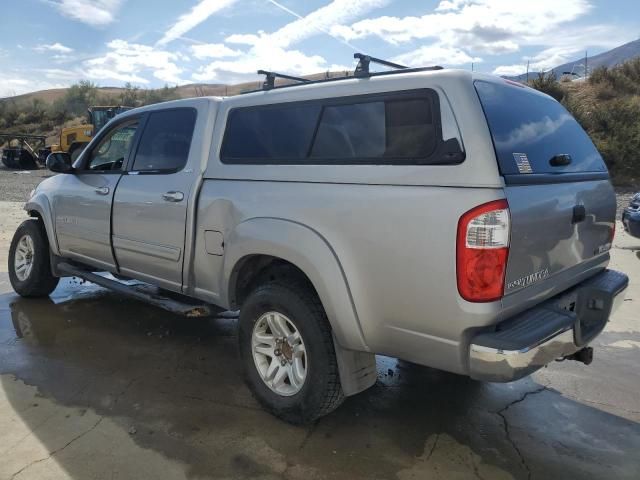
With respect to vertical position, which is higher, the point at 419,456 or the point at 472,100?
the point at 472,100

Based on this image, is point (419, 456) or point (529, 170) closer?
point (529, 170)

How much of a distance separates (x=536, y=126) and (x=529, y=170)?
19.6 inches

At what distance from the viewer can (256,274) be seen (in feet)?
11.8

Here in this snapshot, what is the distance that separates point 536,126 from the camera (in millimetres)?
3102

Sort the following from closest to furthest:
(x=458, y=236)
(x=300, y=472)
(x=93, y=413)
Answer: (x=458, y=236) < (x=300, y=472) < (x=93, y=413)

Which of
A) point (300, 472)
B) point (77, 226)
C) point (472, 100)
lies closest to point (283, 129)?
point (472, 100)

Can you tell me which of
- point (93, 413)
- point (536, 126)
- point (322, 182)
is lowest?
point (93, 413)

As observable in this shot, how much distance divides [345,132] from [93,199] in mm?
2797

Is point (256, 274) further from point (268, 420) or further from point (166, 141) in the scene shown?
point (166, 141)

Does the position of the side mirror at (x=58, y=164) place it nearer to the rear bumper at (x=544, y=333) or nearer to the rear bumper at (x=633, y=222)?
the rear bumper at (x=544, y=333)

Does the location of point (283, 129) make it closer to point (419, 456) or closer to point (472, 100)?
point (472, 100)

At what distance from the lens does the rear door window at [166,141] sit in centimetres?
404

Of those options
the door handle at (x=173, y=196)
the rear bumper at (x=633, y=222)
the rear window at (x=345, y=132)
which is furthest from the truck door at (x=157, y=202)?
the rear bumper at (x=633, y=222)

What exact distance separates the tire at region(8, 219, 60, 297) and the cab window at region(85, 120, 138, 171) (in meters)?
1.16
